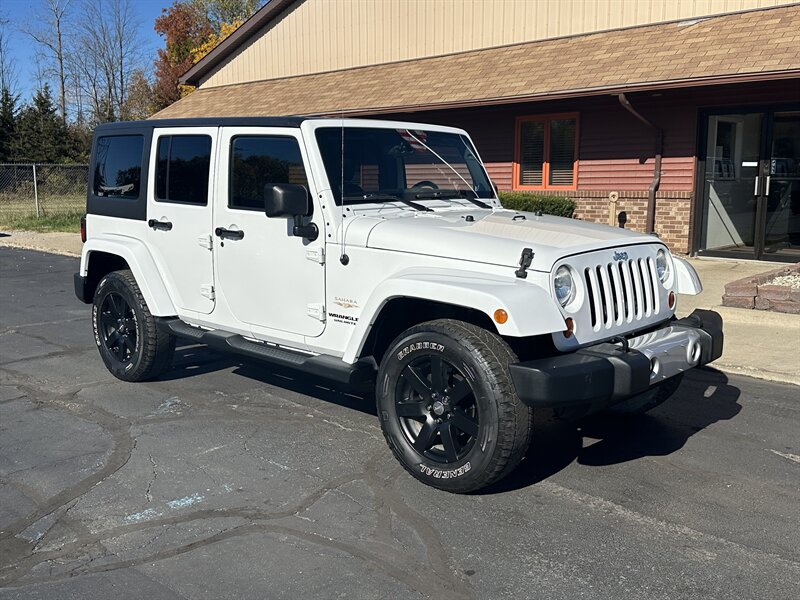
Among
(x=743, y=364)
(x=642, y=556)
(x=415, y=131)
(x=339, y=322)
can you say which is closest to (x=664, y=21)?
(x=743, y=364)

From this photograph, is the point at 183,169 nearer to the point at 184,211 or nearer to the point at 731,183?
the point at 184,211

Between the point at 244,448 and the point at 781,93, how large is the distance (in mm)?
10747

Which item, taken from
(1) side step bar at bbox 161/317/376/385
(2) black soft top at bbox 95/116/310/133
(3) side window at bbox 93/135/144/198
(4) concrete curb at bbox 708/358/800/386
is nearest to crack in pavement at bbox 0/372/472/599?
(1) side step bar at bbox 161/317/376/385

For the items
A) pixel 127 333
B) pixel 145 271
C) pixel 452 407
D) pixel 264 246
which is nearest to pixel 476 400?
pixel 452 407

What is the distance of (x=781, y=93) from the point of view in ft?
40.2

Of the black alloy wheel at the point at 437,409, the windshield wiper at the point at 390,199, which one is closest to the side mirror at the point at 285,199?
the windshield wiper at the point at 390,199

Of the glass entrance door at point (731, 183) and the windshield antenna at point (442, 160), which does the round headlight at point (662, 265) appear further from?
the glass entrance door at point (731, 183)

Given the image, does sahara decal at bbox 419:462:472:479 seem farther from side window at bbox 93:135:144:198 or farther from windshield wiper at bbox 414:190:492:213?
side window at bbox 93:135:144:198

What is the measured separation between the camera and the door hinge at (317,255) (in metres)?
4.85

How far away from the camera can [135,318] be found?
20.3 feet

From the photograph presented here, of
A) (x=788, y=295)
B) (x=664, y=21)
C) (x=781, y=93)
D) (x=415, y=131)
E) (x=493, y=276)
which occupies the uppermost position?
(x=664, y=21)

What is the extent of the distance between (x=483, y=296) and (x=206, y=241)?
2.45 metres

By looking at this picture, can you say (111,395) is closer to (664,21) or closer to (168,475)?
(168,475)

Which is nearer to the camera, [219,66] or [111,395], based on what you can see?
[111,395]
